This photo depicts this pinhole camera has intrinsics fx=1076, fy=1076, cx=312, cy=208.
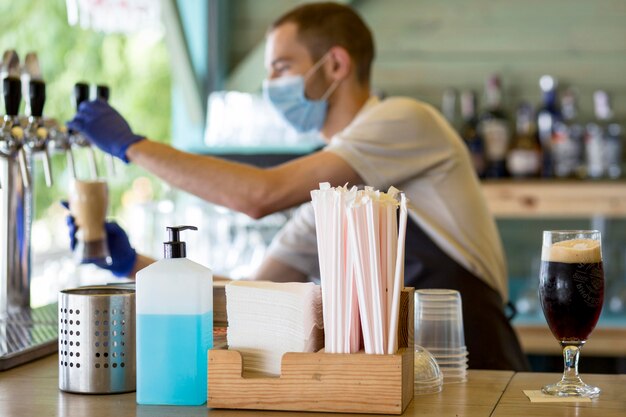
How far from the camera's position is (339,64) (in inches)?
108

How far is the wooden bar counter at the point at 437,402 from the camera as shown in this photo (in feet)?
4.64

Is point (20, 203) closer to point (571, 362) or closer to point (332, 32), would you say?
point (332, 32)

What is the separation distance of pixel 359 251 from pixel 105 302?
15.8 inches

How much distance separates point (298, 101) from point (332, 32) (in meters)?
0.20

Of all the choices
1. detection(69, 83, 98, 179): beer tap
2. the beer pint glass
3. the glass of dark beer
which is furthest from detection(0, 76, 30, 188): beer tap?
the glass of dark beer

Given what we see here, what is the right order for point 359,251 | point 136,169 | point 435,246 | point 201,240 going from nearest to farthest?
point 359,251, point 435,246, point 201,240, point 136,169

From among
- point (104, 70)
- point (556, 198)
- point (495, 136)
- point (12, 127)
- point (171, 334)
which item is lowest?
point (171, 334)

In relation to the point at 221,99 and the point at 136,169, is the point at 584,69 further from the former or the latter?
the point at 136,169

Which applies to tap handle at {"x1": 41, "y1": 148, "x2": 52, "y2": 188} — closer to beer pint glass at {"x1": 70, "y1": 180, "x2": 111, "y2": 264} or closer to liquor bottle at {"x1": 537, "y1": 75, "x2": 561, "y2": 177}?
beer pint glass at {"x1": 70, "y1": 180, "x2": 111, "y2": 264}

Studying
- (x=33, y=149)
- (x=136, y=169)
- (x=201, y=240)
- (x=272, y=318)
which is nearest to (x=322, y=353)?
(x=272, y=318)

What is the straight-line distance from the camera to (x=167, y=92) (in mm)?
6148

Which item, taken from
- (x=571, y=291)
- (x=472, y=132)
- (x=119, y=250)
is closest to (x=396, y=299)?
(x=571, y=291)

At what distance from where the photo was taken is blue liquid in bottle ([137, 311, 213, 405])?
1.44 meters

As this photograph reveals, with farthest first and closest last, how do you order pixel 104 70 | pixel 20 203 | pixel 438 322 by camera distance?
pixel 104 70 < pixel 20 203 < pixel 438 322
